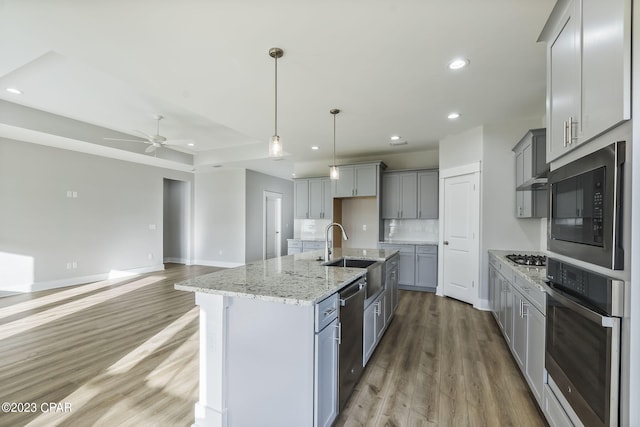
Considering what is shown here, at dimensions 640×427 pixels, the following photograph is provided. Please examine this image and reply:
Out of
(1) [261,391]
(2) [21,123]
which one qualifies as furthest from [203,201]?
(1) [261,391]

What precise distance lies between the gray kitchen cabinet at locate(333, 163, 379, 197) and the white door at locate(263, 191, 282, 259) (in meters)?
3.28

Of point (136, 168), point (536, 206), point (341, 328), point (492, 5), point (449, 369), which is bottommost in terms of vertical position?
point (449, 369)

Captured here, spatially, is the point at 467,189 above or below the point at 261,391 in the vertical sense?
above

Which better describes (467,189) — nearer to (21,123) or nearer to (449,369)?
(449,369)

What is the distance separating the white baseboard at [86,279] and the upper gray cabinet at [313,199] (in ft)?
12.7

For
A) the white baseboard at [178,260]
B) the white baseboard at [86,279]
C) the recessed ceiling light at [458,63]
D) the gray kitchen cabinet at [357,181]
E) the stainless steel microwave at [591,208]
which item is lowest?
the white baseboard at [178,260]

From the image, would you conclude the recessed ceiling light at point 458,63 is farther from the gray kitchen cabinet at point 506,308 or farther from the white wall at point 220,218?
the white wall at point 220,218

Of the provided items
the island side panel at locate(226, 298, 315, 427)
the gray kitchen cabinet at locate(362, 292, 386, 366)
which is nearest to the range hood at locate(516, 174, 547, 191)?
the gray kitchen cabinet at locate(362, 292, 386, 366)

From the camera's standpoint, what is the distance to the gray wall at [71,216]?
15.2 feet

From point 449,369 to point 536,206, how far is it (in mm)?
2292

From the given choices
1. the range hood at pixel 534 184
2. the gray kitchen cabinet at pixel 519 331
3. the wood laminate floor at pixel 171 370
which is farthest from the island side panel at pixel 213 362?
the range hood at pixel 534 184

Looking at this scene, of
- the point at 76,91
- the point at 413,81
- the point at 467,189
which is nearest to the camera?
the point at 413,81

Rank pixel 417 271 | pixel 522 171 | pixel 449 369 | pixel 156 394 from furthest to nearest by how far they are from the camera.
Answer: pixel 417 271 → pixel 522 171 → pixel 449 369 → pixel 156 394

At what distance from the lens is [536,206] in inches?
134
